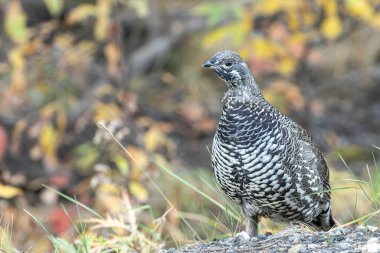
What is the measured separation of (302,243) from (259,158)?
2.91 feet

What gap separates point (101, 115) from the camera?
754 cm

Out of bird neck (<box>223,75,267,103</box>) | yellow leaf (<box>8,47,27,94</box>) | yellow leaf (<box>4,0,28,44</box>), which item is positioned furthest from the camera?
yellow leaf (<box>8,47,27,94</box>)

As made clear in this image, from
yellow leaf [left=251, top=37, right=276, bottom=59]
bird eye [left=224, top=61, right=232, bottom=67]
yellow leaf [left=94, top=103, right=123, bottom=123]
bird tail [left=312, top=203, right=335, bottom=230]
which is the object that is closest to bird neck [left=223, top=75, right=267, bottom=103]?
bird eye [left=224, top=61, right=232, bottom=67]

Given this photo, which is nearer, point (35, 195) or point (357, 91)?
point (35, 195)

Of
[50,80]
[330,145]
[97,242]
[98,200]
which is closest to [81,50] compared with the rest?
[50,80]

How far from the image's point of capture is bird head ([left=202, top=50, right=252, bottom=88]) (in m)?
4.98

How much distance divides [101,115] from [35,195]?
8.18 ft

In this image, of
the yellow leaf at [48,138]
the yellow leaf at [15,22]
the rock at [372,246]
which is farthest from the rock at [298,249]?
the yellow leaf at [48,138]

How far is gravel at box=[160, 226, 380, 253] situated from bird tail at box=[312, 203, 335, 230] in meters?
1.05

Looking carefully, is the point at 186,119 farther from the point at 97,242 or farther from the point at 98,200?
the point at 97,242

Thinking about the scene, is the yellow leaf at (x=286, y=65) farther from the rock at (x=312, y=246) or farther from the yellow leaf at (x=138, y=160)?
the rock at (x=312, y=246)

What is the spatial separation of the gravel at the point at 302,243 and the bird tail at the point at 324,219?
1.05 meters

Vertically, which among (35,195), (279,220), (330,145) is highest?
(279,220)

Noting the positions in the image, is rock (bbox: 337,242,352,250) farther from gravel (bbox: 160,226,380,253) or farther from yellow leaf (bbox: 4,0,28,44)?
yellow leaf (bbox: 4,0,28,44)
